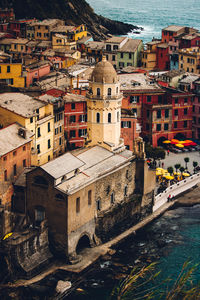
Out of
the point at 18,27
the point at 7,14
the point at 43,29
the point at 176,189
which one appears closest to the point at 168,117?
the point at 176,189

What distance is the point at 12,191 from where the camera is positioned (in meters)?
64.7

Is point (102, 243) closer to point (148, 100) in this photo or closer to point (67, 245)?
point (67, 245)

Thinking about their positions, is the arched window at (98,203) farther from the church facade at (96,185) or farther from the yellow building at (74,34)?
the yellow building at (74,34)

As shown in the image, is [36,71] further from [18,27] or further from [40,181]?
[18,27]

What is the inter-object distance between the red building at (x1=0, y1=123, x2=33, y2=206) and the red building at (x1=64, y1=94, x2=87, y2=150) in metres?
15.9

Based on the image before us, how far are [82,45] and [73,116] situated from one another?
5587 centimetres

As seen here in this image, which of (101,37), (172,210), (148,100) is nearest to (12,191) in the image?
(172,210)

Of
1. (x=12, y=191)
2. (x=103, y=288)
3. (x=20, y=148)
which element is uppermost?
(x=20, y=148)

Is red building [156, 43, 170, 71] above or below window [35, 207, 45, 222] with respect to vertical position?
above

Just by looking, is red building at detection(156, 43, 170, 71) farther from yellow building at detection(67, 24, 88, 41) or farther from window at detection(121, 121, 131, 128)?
window at detection(121, 121, 131, 128)

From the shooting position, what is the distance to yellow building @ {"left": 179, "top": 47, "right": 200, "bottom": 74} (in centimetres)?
11544

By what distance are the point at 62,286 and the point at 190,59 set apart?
232ft

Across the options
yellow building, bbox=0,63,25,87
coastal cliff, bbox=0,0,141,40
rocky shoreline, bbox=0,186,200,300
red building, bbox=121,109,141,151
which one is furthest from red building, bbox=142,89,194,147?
coastal cliff, bbox=0,0,141,40

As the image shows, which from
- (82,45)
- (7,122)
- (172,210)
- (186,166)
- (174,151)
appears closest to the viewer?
(7,122)
